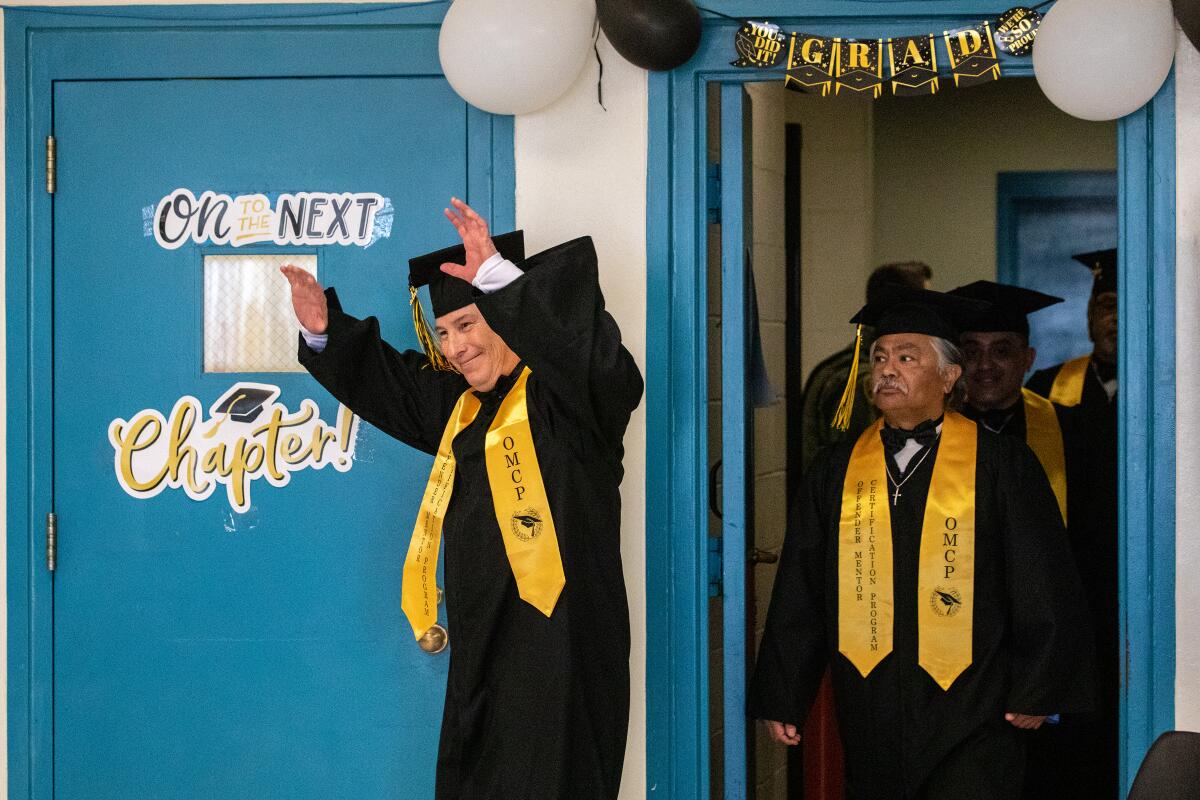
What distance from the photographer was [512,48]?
2.42m

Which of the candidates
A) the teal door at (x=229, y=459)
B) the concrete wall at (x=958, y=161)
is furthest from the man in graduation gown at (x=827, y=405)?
the concrete wall at (x=958, y=161)

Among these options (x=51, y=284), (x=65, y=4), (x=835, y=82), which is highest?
(x=65, y=4)

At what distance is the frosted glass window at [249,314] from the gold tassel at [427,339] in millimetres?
275

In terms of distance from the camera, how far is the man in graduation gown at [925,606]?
249 cm

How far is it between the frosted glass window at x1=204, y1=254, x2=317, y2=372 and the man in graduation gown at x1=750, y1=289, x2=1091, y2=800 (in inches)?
47.0

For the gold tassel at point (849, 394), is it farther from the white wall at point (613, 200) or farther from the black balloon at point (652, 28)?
the black balloon at point (652, 28)

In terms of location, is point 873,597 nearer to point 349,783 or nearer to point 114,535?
point 349,783

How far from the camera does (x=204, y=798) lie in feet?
8.89

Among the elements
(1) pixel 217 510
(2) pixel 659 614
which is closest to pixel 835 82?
(2) pixel 659 614

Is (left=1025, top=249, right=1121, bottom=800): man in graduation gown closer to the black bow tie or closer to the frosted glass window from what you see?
the black bow tie

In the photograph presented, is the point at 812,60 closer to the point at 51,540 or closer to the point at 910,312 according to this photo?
the point at 910,312

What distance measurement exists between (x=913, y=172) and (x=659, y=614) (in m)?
3.23

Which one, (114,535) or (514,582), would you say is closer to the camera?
(514,582)

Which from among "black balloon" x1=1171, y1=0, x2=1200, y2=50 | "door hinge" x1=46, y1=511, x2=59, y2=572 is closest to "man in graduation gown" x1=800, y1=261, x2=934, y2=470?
"black balloon" x1=1171, y1=0, x2=1200, y2=50
